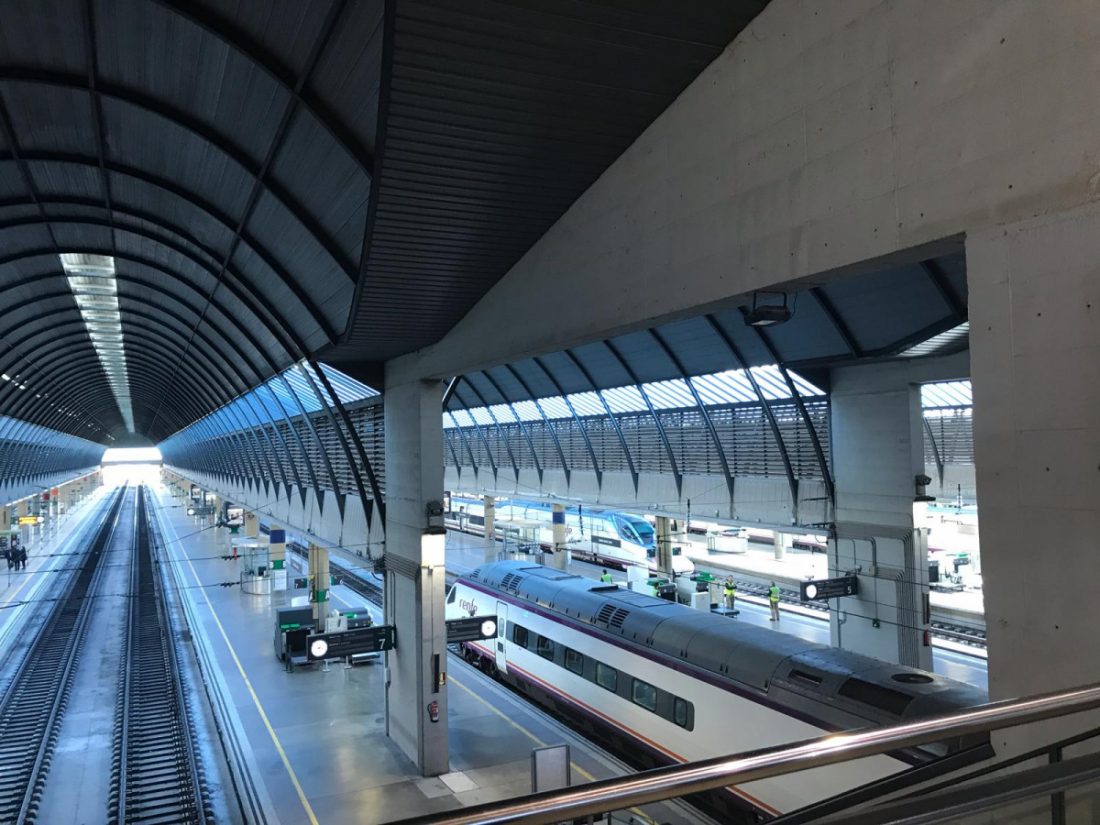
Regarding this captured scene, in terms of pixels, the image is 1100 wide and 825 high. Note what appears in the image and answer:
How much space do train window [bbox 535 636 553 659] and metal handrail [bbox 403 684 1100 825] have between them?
1584 cm

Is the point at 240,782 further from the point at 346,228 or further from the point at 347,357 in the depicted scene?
the point at 346,228

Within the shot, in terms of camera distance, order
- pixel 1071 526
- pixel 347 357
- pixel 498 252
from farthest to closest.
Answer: pixel 347 357 < pixel 498 252 < pixel 1071 526

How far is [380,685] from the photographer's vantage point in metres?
21.7

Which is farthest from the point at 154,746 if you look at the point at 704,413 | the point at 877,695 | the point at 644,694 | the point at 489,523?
the point at 489,523

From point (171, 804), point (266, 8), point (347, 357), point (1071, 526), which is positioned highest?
point (266, 8)

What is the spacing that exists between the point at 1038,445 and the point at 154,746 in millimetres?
19497

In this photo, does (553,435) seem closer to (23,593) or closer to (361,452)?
(361,452)

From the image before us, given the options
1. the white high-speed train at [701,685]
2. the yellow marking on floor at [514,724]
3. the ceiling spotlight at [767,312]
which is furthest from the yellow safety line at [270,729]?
the ceiling spotlight at [767,312]

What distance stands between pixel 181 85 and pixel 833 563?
667 inches

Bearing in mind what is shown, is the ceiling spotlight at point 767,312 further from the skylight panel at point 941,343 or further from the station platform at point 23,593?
the station platform at point 23,593

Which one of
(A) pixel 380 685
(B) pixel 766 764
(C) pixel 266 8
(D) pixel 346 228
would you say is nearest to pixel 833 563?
(A) pixel 380 685

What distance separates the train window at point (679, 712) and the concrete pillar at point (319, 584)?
1557cm

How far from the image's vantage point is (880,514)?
18156mm

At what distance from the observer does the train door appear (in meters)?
20.4
